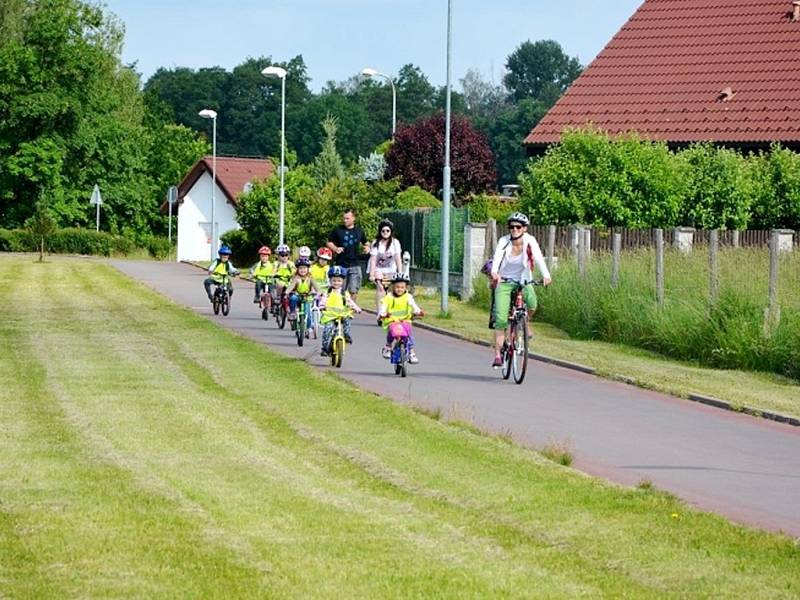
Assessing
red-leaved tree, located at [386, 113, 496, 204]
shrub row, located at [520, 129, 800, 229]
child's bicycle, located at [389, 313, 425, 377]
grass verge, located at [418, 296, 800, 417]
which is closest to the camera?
grass verge, located at [418, 296, 800, 417]

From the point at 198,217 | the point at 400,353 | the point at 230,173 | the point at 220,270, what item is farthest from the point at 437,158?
the point at 400,353

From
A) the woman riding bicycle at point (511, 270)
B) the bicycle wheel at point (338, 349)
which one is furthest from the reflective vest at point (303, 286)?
the woman riding bicycle at point (511, 270)

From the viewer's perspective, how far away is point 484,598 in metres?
7.58

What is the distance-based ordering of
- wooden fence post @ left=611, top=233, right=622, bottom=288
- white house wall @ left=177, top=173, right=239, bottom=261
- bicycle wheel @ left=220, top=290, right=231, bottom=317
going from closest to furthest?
wooden fence post @ left=611, top=233, right=622, bottom=288 < bicycle wheel @ left=220, top=290, right=231, bottom=317 < white house wall @ left=177, top=173, right=239, bottom=261

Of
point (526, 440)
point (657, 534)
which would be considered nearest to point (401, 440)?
point (526, 440)

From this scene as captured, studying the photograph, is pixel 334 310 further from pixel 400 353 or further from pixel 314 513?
pixel 314 513

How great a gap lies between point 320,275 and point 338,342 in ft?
13.6

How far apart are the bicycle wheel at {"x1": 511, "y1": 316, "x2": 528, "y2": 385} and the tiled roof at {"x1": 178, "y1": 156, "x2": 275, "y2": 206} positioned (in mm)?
73034

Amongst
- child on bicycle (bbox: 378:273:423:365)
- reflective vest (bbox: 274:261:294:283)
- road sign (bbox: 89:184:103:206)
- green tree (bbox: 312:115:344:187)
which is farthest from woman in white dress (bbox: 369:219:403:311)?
road sign (bbox: 89:184:103:206)

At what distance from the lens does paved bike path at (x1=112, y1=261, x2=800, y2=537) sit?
11.6 metres

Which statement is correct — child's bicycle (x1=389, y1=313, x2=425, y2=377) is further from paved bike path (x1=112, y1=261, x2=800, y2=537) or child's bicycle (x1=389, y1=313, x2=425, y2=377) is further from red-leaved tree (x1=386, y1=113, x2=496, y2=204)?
red-leaved tree (x1=386, y1=113, x2=496, y2=204)

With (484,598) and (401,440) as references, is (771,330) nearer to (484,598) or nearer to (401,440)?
(401,440)

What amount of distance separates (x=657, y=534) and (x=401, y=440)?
427cm

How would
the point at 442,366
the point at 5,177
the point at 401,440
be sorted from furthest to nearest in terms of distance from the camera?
1. the point at 5,177
2. the point at 442,366
3. the point at 401,440
